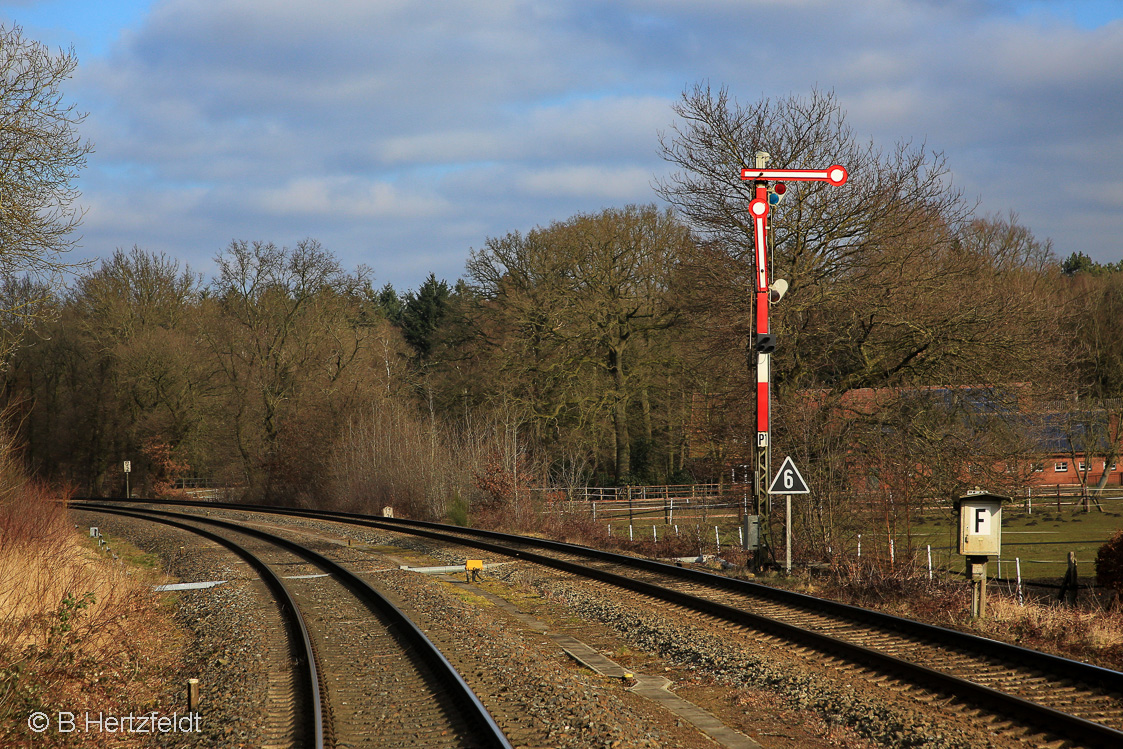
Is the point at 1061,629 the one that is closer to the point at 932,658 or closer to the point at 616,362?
the point at 932,658

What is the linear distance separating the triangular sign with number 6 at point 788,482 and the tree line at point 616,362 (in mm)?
2894

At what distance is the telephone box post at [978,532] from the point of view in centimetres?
963

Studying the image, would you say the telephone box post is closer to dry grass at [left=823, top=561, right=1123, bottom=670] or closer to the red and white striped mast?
dry grass at [left=823, top=561, right=1123, bottom=670]

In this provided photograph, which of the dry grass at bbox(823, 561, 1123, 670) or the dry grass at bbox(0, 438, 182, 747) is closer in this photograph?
the dry grass at bbox(0, 438, 182, 747)

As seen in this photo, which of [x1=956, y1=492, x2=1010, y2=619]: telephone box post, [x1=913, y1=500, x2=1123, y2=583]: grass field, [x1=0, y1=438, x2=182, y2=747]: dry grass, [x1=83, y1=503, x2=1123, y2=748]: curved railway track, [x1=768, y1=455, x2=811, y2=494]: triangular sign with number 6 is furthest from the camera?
[x1=913, y1=500, x2=1123, y2=583]: grass field

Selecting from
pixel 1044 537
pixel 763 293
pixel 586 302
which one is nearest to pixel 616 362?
pixel 586 302

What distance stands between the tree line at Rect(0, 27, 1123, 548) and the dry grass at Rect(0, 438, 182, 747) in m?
4.30

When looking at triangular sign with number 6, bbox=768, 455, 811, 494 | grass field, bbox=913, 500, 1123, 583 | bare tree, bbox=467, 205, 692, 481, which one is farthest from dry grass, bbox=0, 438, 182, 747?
bare tree, bbox=467, 205, 692, 481

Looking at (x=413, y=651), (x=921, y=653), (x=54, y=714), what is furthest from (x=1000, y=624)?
(x=54, y=714)

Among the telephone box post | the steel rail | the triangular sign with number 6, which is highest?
the triangular sign with number 6

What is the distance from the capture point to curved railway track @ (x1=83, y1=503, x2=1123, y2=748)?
6227mm

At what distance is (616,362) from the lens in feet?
136

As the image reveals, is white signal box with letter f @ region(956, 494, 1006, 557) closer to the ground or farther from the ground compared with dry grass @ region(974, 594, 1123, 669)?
farther from the ground

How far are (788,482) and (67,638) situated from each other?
936 centimetres
